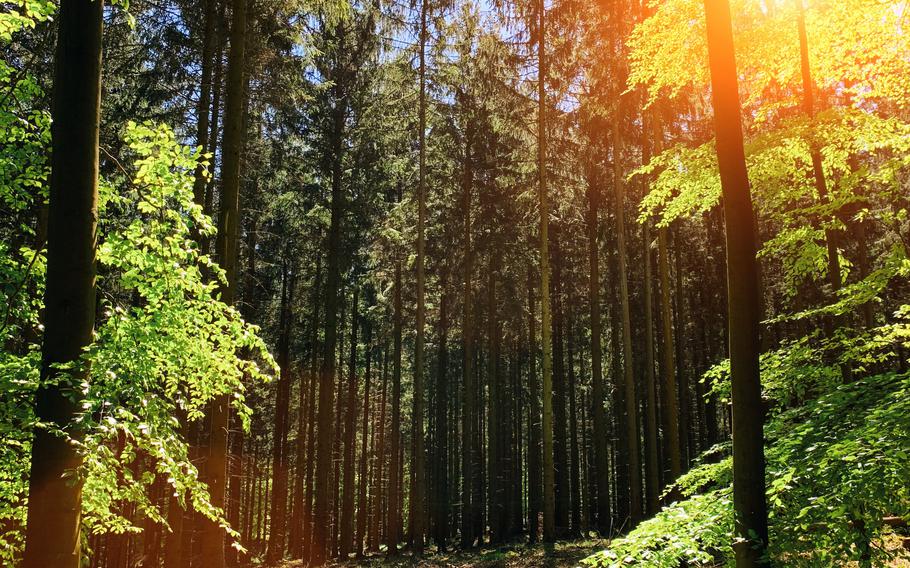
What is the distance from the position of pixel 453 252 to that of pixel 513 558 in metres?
13.0

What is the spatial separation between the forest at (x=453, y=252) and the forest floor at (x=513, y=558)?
0.29 m

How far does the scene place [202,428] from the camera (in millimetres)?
14672

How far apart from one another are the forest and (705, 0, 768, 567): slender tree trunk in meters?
0.03

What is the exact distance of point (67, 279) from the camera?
454 cm

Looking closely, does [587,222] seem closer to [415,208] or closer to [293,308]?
[415,208]

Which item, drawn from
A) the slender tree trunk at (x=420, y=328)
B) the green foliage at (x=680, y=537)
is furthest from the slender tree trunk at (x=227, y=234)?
the slender tree trunk at (x=420, y=328)

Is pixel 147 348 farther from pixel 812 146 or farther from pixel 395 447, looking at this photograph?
pixel 395 447

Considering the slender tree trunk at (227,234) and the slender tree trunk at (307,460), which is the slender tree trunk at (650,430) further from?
the slender tree trunk at (307,460)

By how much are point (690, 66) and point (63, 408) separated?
7836 millimetres

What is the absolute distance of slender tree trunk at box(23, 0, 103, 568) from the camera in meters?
4.24

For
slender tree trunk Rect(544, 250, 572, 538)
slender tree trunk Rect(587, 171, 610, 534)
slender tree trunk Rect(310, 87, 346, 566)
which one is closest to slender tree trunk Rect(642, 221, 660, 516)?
slender tree trunk Rect(587, 171, 610, 534)

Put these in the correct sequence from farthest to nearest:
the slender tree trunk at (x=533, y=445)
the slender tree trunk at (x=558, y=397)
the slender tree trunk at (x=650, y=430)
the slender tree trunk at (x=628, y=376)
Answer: the slender tree trunk at (x=558, y=397) < the slender tree trunk at (x=533, y=445) < the slender tree trunk at (x=628, y=376) < the slender tree trunk at (x=650, y=430)

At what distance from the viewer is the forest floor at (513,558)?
15.3 meters

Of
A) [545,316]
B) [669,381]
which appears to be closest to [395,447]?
[545,316]
